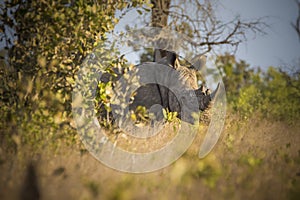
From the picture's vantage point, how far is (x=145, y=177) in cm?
249

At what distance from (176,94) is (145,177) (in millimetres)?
3120

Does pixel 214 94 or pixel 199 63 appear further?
pixel 199 63

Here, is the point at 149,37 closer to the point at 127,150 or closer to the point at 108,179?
the point at 127,150

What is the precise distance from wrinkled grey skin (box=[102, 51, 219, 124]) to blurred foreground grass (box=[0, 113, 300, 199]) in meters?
1.74

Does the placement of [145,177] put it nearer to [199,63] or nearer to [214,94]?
[214,94]

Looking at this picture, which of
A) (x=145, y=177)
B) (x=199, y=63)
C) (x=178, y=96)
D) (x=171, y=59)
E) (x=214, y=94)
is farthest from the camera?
(x=199, y=63)

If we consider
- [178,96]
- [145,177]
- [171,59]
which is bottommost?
[145,177]

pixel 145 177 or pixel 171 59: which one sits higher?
pixel 171 59

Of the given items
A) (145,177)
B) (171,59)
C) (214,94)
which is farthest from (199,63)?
(145,177)

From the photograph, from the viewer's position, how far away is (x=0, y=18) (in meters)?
3.10

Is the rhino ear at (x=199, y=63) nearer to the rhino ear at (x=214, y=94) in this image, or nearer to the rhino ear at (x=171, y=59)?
the rhino ear at (x=171, y=59)

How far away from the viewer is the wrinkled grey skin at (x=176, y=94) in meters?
4.92

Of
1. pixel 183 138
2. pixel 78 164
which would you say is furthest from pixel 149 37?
pixel 78 164

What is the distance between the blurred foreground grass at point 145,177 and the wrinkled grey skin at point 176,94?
1.74 metres
